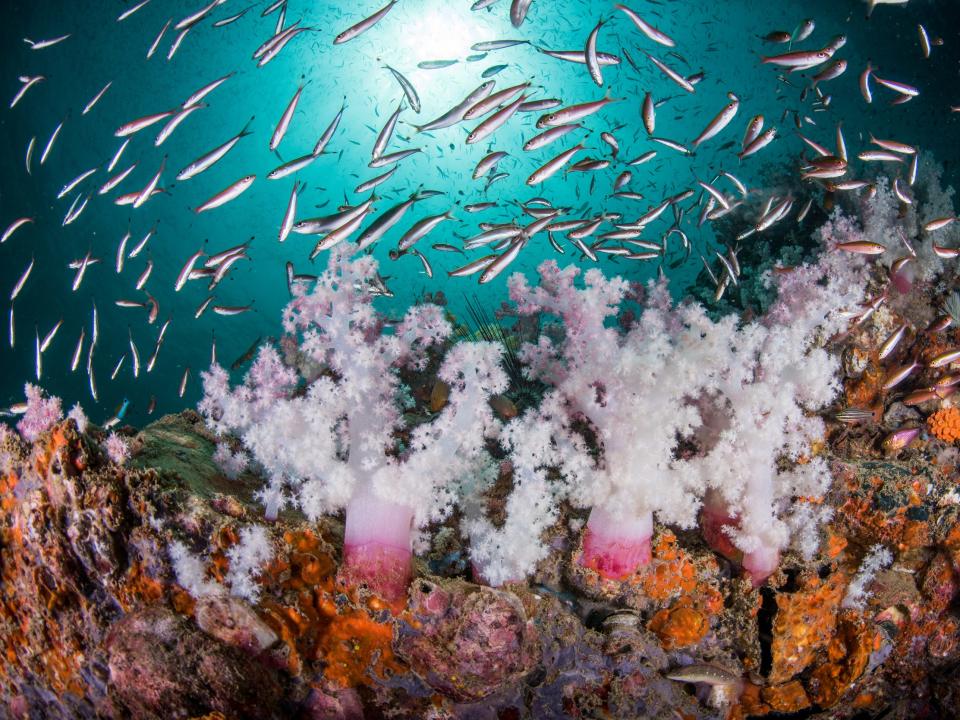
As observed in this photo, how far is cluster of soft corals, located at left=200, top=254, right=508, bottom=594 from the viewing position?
299 centimetres

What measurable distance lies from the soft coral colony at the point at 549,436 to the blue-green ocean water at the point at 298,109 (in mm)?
12372

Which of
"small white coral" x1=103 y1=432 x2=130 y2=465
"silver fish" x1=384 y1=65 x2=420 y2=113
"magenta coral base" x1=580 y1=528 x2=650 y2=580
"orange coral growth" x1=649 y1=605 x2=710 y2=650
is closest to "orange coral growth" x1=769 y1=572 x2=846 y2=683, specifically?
"orange coral growth" x1=649 y1=605 x2=710 y2=650

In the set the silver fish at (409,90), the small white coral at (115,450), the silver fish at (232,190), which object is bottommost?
the small white coral at (115,450)

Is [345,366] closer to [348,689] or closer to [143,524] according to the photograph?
[143,524]

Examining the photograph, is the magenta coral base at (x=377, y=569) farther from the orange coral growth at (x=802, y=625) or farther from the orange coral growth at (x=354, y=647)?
the orange coral growth at (x=802, y=625)

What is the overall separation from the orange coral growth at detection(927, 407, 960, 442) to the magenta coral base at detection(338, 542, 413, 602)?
5.85 metres

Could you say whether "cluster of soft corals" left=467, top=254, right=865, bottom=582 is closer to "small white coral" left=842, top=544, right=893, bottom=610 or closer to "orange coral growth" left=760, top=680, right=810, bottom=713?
"small white coral" left=842, top=544, right=893, bottom=610

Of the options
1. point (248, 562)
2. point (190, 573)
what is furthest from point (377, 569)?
point (190, 573)

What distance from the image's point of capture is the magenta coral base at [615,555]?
3.32 meters

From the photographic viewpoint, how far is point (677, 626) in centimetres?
329

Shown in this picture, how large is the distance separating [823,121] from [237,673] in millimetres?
46470

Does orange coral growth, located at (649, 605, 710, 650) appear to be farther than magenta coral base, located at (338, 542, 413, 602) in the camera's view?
Yes

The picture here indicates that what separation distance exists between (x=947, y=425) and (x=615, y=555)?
446cm

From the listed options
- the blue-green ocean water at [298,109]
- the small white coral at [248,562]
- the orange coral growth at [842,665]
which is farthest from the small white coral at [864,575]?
the blue-green ocean water at [298,109]
